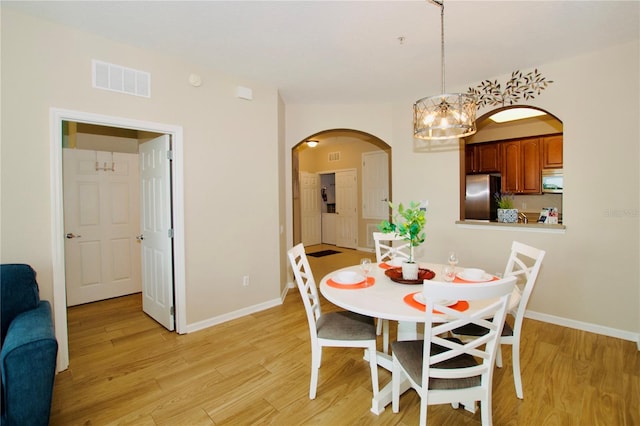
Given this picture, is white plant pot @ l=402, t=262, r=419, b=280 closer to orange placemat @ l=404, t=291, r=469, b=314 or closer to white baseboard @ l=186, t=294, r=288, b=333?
orange placemat @ l=404, t=291, r=469, b=314

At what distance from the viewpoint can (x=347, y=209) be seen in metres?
7.95

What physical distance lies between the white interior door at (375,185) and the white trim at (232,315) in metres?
3.90

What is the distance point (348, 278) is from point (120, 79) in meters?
2.55

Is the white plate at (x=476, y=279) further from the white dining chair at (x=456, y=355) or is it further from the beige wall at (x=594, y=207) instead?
the beige wall at (x=594, y=207)

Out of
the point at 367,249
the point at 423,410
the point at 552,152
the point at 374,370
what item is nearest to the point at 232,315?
the point at 374,370

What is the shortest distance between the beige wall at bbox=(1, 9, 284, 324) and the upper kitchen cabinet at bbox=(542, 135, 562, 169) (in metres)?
4.25

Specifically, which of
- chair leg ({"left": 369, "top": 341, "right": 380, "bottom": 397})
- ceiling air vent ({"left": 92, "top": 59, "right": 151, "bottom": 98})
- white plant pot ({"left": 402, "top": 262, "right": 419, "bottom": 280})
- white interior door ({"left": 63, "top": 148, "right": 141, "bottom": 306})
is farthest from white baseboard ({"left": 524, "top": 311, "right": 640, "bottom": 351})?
white interior door ({"left": 63, "top": 148, "right": 141, "bottom": 306})

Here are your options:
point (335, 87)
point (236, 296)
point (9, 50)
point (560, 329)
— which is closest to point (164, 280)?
point (236, 296)

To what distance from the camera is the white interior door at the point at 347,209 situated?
7.74 metres

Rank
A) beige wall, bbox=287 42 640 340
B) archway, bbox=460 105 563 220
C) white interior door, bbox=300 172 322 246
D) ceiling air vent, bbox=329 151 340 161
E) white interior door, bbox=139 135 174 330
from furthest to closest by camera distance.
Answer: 1. white interior door, bbox=300 172 322 246
2. ceiling air vent, bbox=329 151 340 161
3. archway, bbox=460 105 563 220
4. white interior door, bbox=139 135 174 330
5. beige wall, bbox=287 42 640 340

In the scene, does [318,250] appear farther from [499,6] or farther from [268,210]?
[499,6]

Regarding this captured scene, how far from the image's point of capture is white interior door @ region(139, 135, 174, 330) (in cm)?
307

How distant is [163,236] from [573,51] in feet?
14.3

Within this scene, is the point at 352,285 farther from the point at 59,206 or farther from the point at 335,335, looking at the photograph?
the point at 59,206
